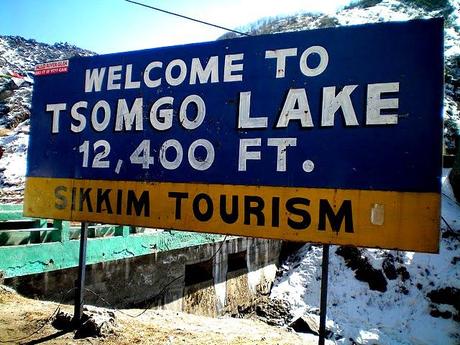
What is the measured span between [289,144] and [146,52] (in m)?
2.16

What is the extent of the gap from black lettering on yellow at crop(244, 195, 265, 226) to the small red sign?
123 inches

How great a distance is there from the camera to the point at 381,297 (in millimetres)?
15492

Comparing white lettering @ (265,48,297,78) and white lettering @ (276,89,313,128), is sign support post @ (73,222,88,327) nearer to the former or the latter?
white lettering @ (276,89,313,128)

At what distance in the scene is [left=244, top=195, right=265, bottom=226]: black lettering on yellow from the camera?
4.02 m

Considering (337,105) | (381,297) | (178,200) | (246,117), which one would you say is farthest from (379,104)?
(381,297)

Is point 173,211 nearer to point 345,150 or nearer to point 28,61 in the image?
point 345,150

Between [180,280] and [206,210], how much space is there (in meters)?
7.92

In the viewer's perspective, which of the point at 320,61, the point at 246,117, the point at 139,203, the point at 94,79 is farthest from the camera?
the point at 94,79

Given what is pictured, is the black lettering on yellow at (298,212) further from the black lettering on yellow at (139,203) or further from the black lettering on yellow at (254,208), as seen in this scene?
the black lettering on yellow at (139,203)

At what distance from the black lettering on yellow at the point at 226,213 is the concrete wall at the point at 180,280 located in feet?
3.50

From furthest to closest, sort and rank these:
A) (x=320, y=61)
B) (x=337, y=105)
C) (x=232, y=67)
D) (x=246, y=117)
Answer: (x=232, y=67), (x=246, y=117), (x=320, y=61), (x=337, y=105)

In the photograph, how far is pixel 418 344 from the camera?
12633 millimetres

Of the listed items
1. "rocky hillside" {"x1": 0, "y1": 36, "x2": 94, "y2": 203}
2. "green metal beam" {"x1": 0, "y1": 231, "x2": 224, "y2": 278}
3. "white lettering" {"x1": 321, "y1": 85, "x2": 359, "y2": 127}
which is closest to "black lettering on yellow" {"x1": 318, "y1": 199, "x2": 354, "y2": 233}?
"white lettering" {"x1": 321, "y1": 85, "x2": 359, "y2": 127}

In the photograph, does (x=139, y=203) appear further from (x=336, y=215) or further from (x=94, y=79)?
(x=336, y=215)
